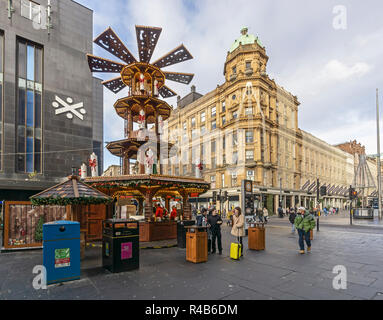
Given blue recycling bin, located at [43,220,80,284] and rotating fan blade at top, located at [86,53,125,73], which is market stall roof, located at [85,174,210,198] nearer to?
blue recycling bin, located at [43,220,80,284]

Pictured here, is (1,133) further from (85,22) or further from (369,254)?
(369,254)

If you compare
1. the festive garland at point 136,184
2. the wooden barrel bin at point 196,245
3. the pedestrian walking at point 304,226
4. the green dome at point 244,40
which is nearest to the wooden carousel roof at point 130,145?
the festive garland at point 136,184

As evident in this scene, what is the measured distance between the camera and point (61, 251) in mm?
6457

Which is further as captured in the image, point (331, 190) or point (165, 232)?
point (331, 190)

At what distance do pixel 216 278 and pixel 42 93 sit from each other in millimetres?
27941

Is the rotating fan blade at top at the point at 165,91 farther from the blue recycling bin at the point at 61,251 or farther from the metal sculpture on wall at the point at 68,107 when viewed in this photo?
the blue recycling bin at the point at 61,251

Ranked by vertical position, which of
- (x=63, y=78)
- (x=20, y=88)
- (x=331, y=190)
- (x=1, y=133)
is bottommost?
(x=331, y=190)

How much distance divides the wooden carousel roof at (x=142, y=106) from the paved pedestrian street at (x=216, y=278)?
9.94 metres

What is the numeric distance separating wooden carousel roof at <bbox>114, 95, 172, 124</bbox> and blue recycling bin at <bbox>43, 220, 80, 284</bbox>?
11.1 metres

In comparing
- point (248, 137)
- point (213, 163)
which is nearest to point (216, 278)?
point (248, 137)

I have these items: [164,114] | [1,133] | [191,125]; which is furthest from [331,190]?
[1,133]
